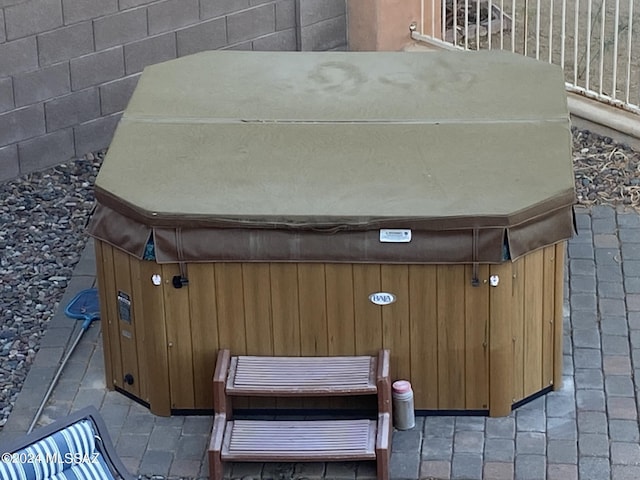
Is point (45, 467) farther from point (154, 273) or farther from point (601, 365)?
point (601, 365)

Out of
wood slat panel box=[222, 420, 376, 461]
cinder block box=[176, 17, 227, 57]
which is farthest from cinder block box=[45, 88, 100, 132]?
wood slat panel box=[222, 420, 376, 461]

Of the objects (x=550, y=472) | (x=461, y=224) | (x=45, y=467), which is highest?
(x=461, y=224)

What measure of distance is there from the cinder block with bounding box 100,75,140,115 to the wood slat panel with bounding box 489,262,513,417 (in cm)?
418

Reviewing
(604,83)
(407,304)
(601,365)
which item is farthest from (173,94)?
(604,83)

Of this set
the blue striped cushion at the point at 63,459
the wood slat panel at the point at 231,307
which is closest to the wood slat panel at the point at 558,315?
the wood slat panel at the point at 231,307

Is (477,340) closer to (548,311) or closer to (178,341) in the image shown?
(548,311)

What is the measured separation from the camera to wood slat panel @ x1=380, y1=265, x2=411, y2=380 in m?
6.16

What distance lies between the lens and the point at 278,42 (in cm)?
1027

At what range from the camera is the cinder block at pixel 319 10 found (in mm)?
10273

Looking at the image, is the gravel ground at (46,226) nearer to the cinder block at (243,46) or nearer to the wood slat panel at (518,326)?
the cinder block at (243,46)

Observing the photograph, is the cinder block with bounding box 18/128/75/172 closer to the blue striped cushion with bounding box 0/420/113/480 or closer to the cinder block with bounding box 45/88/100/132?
the cinder block with bounding box 45/88/100/132

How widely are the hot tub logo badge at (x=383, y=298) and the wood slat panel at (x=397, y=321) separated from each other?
2cm

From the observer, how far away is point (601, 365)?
6867 mm

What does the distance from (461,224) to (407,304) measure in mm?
505
